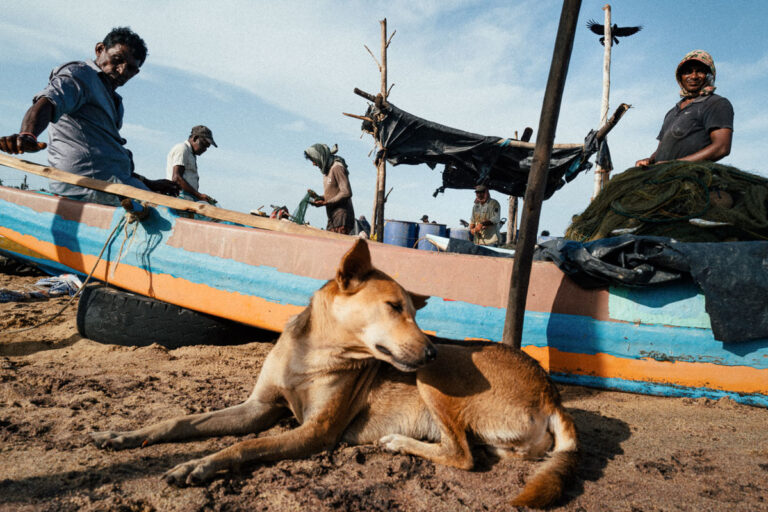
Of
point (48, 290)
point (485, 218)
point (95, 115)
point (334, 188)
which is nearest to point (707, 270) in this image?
point (334, 188)

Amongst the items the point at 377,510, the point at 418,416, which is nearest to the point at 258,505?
the point at 377,510

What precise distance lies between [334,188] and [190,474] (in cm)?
593

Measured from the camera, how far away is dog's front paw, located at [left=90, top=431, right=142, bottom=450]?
75.5 inches

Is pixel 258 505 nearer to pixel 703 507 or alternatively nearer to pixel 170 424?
pixel 170 424

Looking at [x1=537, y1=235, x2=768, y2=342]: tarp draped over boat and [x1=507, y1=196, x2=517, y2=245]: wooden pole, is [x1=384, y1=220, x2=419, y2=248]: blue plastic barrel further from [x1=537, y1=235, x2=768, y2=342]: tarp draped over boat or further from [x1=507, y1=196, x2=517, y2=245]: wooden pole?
[x1=537, y1=235, x2=768, y2=342]: tarp draped over boat

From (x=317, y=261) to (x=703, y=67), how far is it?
4459 mm

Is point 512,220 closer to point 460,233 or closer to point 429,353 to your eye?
point 460,233

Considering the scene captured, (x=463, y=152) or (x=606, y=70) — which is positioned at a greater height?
(x=606, y=70)

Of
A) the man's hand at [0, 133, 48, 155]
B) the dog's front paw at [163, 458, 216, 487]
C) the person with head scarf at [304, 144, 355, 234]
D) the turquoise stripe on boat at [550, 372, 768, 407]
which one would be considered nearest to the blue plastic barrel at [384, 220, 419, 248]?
the person with head scarf at [304, 144, 355, 234]

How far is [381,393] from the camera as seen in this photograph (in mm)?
2334

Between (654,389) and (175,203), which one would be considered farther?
(175,203)

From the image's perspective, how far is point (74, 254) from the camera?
182 inches

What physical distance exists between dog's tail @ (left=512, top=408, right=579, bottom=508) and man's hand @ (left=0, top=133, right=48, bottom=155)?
4601 millimetres

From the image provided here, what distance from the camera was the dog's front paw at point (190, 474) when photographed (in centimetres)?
166
